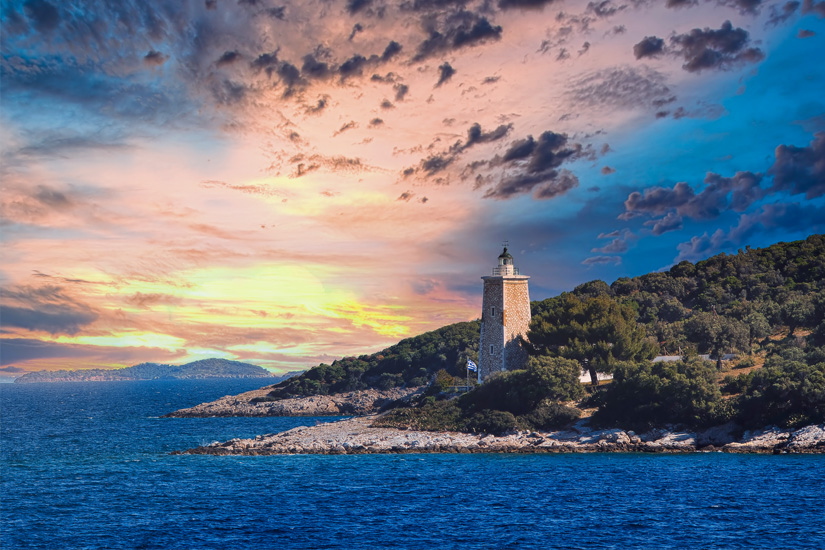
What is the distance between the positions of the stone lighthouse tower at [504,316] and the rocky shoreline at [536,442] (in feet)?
36.1

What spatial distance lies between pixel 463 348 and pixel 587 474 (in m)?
59.0

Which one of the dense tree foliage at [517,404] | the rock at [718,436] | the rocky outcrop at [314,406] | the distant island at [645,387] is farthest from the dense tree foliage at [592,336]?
the rocky outcrop at [314,406]

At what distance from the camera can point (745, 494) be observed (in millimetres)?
36250

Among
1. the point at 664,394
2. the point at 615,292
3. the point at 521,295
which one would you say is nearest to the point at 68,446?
the point at 521,295

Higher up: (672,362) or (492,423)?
(672,362)

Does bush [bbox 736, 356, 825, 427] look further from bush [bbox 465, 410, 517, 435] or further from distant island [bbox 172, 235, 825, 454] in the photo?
bush [bbox 465, 410, 517, 435]

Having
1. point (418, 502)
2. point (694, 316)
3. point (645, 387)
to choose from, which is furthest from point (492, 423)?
point (694, 316)

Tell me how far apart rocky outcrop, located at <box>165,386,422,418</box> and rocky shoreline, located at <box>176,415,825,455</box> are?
3379 centimetres

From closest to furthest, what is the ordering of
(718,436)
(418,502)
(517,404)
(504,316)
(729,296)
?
1. (418,502)
2. (718,436)
3. (517,404)
4. (504,316)
5. (729,296)

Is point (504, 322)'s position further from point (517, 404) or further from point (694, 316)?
point (694, 316)

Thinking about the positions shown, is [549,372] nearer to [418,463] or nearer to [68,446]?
[418,463]

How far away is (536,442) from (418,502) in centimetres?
1831

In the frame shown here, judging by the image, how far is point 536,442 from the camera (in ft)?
176

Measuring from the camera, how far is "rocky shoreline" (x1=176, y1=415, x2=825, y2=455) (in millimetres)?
47594
